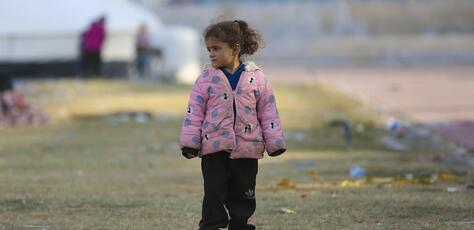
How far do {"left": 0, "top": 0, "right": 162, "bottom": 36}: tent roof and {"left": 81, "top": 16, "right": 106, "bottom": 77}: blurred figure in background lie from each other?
25cm

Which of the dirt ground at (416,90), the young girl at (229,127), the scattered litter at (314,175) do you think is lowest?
the dirt ground at (416,90)

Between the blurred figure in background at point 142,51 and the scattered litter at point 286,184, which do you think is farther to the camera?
the blurred figure in background at point 142,51

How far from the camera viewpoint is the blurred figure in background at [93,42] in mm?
29531

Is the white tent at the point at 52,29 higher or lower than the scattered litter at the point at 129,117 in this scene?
higher

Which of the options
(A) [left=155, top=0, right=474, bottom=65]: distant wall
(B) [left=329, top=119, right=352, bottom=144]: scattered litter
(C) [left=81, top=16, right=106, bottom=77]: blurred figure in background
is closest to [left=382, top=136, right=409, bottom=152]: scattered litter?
(B) [left=329, top=119, right=352, bottom=144]: scattered litter

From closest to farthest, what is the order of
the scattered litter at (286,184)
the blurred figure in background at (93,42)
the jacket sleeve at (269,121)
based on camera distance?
the jacket sleeve at (269,121) < the scattered litter at (286,184) < the blurred figure in background at (93,42)

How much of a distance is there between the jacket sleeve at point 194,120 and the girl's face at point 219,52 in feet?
0.58

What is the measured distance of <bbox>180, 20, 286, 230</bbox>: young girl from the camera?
7.99 metres

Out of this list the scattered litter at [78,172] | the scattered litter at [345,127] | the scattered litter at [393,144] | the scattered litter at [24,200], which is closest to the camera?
the scattered litter at [24,200]

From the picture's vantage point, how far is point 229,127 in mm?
8008

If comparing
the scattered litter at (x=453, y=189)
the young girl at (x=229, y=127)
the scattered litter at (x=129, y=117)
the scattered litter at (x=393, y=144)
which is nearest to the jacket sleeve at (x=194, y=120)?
the young girl at (x=229, y=127)

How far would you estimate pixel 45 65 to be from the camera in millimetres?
29906

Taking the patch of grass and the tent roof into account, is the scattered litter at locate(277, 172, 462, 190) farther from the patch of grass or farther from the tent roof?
the tent roof

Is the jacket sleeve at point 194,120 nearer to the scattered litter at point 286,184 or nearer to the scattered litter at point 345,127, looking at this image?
the scattered litter at point 286,184
